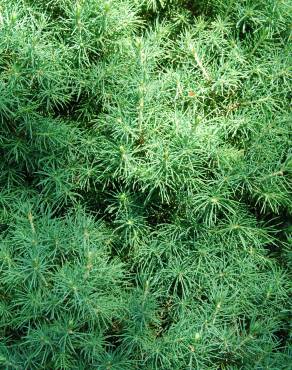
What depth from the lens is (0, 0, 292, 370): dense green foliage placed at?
1.58m

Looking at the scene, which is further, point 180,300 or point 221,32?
point 221,32

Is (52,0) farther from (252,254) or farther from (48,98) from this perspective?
(252,254)

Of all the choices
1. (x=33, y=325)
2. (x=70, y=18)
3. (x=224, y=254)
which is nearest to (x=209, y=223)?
(x=224, y=254)

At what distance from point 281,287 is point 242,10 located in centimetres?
94

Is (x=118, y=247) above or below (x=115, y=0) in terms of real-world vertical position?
below

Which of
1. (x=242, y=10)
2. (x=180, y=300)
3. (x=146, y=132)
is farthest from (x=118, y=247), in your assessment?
(x=242, y=10)

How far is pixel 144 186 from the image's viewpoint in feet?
5.51

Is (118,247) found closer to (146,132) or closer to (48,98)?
(146,132)

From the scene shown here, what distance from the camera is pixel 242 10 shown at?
5.90 feet

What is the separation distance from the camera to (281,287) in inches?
66.1

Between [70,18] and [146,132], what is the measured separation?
1.50 ft

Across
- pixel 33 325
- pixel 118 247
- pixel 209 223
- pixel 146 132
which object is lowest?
pixel 33 325

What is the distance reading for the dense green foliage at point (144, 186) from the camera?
1575 millimetres

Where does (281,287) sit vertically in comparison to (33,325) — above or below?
above
